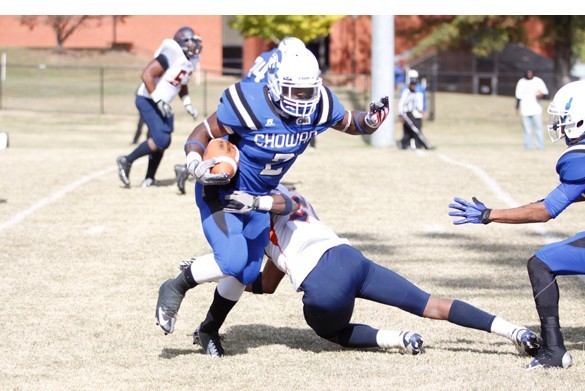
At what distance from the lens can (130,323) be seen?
670 cm

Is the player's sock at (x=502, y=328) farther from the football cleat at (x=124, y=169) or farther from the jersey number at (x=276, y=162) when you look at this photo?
the football cleat at (x=124, y=169)

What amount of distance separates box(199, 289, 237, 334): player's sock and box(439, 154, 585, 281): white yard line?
3536 millimetres

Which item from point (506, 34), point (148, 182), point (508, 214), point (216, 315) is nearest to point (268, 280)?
point (216, 315)

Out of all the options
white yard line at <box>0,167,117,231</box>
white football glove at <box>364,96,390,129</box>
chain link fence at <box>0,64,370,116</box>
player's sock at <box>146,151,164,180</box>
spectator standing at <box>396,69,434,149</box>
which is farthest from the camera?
chain link fence at <box>0,64,370,116</box>

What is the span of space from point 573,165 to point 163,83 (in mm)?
8302

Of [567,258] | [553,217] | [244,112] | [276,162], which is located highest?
[244,112]

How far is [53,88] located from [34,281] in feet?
97.8

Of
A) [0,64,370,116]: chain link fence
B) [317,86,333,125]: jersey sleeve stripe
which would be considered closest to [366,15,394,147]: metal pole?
[0,64,370,116]: chain link fence

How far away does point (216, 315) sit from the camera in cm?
598

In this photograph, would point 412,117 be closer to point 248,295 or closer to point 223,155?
point 248,295

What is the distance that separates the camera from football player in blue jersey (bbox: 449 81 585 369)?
5.52 metres

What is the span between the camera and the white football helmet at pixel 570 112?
559 centimetres

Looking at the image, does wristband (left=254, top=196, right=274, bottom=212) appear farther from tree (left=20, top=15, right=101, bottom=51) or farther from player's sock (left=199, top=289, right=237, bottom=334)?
tree (left=20, top=15, right=101, bottom=51)

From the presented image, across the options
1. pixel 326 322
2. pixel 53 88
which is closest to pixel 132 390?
pixel 326 322
